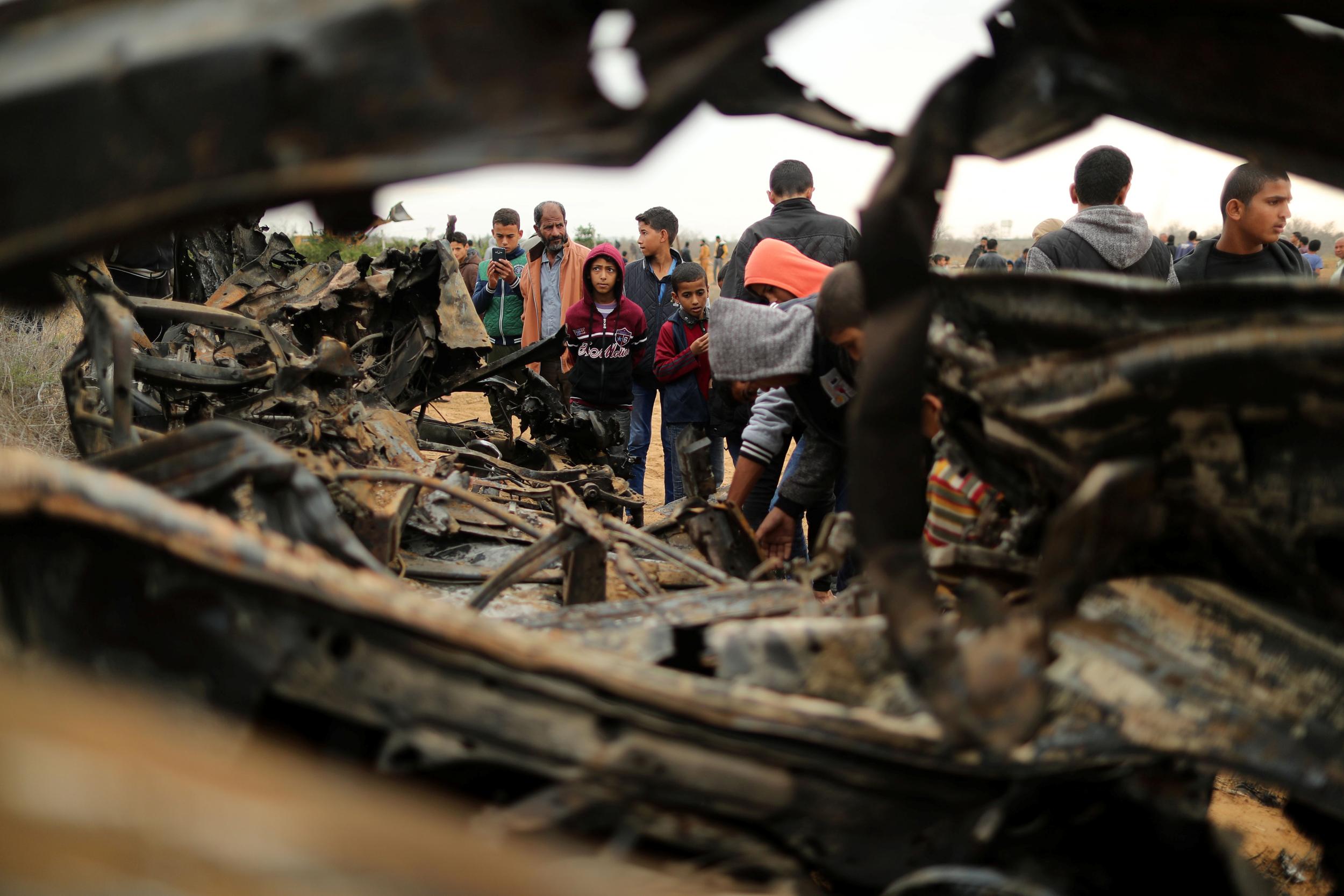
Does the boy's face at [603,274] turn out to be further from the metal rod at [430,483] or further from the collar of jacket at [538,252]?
the metal rod at [430,483]

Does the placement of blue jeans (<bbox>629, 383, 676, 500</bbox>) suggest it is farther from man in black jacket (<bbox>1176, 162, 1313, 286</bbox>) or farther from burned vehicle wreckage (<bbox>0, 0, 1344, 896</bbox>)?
burned vehicle wreckage (<bbox>0, 0, 1344, 896</bbox>)

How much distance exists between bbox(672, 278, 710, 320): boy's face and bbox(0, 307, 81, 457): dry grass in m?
4.01

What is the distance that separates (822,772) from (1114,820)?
2.00 feet

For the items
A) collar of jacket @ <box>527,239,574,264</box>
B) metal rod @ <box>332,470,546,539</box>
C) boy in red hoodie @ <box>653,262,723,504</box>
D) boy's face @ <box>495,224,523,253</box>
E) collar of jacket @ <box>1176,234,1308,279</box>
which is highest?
boy's face @ <box>495,224,523,253</box>

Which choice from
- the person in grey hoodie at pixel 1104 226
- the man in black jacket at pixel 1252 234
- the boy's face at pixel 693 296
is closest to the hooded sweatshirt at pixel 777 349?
the person in grey hoodie at pixel 1104 226

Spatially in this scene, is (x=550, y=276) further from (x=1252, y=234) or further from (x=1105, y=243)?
(x=1252, y=234)

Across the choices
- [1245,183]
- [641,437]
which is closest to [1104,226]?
[1245,183]

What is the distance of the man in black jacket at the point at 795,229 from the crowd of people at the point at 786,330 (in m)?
0.01

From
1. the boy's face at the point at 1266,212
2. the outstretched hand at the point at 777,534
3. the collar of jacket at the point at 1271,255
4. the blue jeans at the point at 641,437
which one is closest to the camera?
the outstretched hand at the point at 777,534

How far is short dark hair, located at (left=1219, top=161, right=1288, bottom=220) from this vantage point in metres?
4.02

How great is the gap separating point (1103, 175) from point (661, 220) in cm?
360

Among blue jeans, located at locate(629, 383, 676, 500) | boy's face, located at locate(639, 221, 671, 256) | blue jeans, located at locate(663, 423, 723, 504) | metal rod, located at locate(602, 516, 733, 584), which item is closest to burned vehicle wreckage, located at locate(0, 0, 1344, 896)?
metal rod, located at locate(602, 516, 733, 584)

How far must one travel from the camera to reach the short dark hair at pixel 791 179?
17.7 ft

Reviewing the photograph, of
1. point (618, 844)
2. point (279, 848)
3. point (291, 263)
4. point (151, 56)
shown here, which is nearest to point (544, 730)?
point (618, 844)
